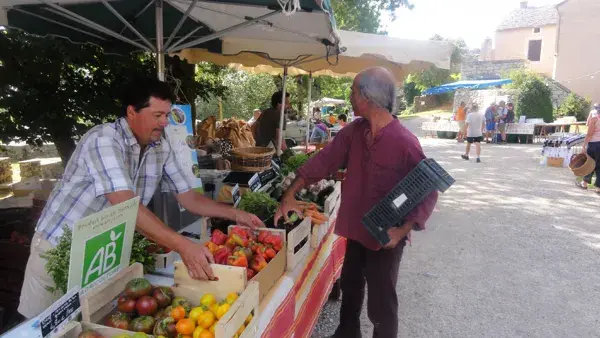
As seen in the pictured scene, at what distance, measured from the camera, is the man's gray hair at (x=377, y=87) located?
2335 mm

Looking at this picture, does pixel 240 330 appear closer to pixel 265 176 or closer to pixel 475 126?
pixel 265 176

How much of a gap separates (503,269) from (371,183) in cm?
315

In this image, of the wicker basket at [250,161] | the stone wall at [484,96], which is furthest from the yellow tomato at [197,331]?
the stone wall at [484,96]

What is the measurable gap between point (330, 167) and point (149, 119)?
1.30m

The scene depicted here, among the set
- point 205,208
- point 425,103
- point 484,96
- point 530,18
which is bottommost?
point 205,208

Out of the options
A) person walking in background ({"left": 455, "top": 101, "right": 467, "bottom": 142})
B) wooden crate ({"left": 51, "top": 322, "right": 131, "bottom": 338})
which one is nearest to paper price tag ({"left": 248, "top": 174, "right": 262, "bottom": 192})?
wooden crate ({"left": 51, "top": 322, "right": 131, "bottom": 338})

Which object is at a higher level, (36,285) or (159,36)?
(159,36)

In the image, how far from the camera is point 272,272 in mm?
2182

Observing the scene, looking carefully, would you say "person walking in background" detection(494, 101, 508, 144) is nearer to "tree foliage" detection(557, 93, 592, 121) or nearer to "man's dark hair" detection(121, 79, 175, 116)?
"tree foliage" detection(557, 93, 592, 121)

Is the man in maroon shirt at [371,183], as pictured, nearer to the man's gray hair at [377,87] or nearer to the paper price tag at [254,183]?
the man's gray hair at [377,87]

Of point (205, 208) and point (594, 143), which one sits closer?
point (205, 208)

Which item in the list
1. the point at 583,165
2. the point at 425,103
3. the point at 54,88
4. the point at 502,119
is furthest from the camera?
the point at 425,103

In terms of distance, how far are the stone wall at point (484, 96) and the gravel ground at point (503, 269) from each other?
14.6 m

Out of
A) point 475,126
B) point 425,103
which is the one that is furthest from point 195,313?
point 425,103
